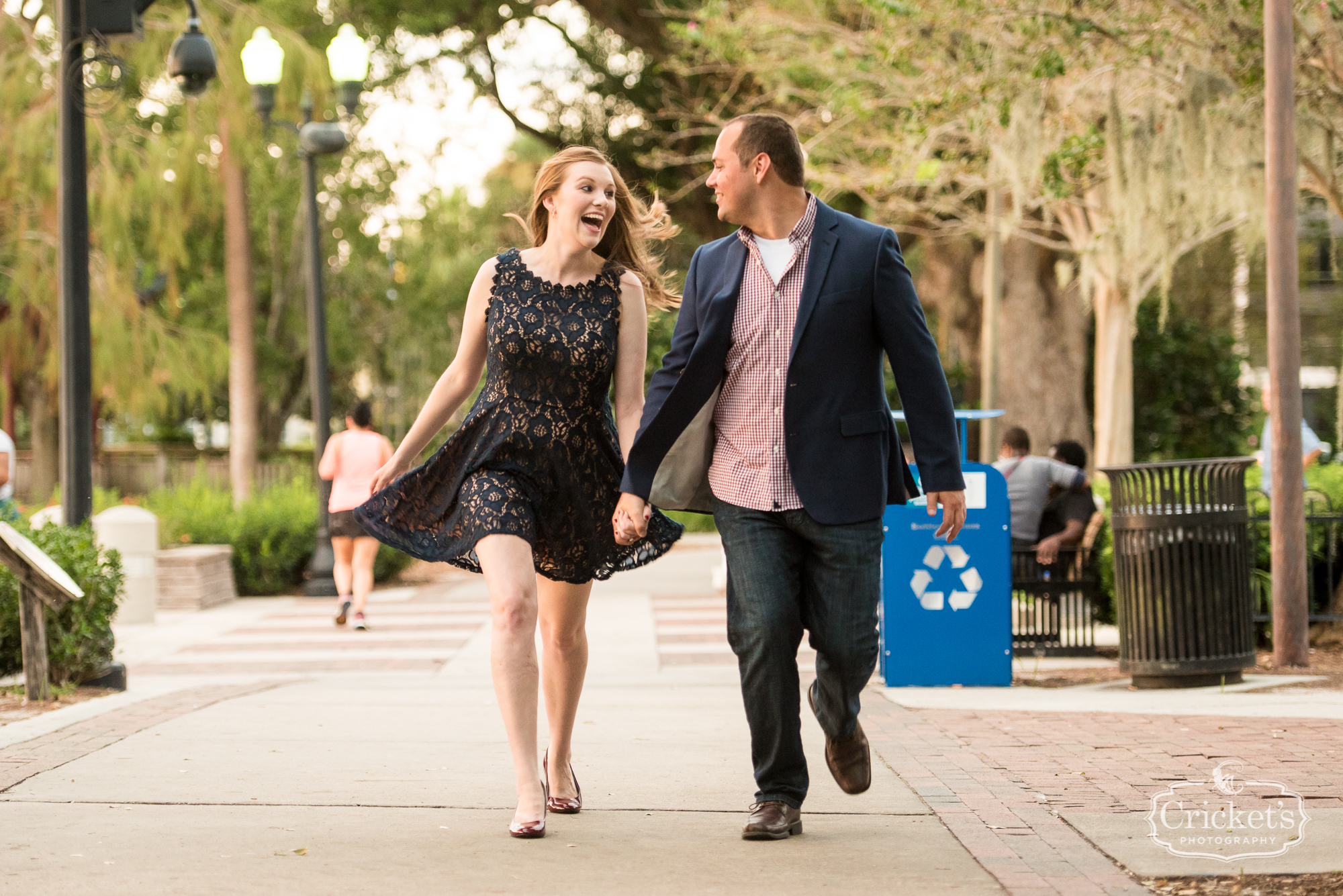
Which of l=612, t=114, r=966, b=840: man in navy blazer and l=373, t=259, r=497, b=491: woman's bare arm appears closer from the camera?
l=612, t=114, r=966, b=840: man in navy blazer

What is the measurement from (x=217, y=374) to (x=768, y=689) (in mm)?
17540

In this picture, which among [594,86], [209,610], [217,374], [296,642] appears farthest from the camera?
[594,86]

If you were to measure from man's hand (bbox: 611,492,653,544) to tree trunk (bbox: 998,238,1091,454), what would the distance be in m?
13.9

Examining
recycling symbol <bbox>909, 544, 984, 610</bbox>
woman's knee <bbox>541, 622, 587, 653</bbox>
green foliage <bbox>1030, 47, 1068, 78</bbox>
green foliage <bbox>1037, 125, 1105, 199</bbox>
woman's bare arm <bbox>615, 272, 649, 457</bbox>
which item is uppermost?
green foliage <bbox>1030, 47, 1068, 78</bbox>

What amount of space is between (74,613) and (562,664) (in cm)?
380

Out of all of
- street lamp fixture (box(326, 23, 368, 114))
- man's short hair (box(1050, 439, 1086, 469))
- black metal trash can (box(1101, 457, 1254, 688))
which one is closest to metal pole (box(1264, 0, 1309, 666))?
black metal trash can (box(1101, 457, 1254, 688))

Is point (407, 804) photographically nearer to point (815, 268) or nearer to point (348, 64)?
point (815, 268)

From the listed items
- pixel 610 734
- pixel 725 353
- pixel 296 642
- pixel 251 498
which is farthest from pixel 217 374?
pixel 725 353

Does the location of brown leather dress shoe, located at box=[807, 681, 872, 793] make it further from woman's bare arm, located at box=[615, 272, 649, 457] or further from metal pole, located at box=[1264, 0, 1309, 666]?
metal pole, located at box=[1264, 0, 1309, 666]

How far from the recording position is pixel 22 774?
4848 millimetres

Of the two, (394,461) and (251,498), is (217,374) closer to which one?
(251,498)

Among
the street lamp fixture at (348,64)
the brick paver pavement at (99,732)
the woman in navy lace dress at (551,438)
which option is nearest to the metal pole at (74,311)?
the brick paver pavement at (99,732)

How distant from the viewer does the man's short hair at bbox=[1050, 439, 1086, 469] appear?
1021cm

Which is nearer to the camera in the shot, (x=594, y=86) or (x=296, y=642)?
(x=296, y=642)
